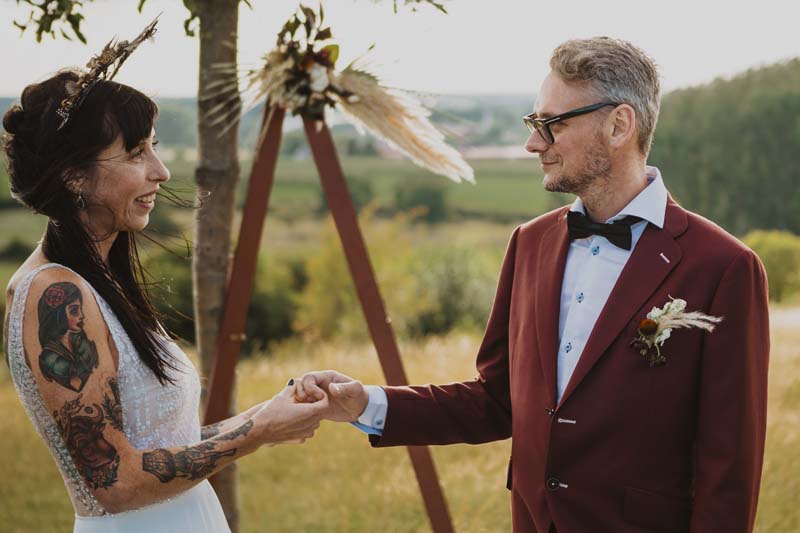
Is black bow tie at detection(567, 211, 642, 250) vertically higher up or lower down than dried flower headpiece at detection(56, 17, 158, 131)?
lower down

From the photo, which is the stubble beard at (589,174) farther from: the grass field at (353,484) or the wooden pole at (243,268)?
the grass field at (353,484)

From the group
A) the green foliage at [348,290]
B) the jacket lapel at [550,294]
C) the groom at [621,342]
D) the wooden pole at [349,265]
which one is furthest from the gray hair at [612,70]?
the green foliage at [348,290]

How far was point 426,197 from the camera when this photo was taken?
2958 cm

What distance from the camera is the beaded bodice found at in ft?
7.61

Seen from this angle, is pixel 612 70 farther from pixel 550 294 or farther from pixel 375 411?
pixel 375 411

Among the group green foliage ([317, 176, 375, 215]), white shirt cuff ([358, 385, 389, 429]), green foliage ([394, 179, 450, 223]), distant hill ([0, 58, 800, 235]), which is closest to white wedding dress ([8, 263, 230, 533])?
white shirt cuff ([358, 385, 389, 429])

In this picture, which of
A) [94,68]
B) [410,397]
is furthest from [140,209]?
[410,397]

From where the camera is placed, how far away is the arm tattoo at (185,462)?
235cm

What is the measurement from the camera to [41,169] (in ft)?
7.91

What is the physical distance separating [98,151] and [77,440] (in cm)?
79

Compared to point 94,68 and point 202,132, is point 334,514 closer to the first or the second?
point 202,132

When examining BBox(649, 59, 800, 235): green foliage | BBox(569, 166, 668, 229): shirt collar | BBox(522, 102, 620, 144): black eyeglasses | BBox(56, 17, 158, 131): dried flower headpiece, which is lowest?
BBox(649, 59, 800, 235): green foliage

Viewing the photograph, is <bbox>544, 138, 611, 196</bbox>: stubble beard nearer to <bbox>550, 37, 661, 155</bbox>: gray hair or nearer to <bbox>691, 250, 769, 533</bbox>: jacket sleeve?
<bbox>550, 37, 661, 155</bbox>: gray hair

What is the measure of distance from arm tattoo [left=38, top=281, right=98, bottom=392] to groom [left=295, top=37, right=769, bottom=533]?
761mm
